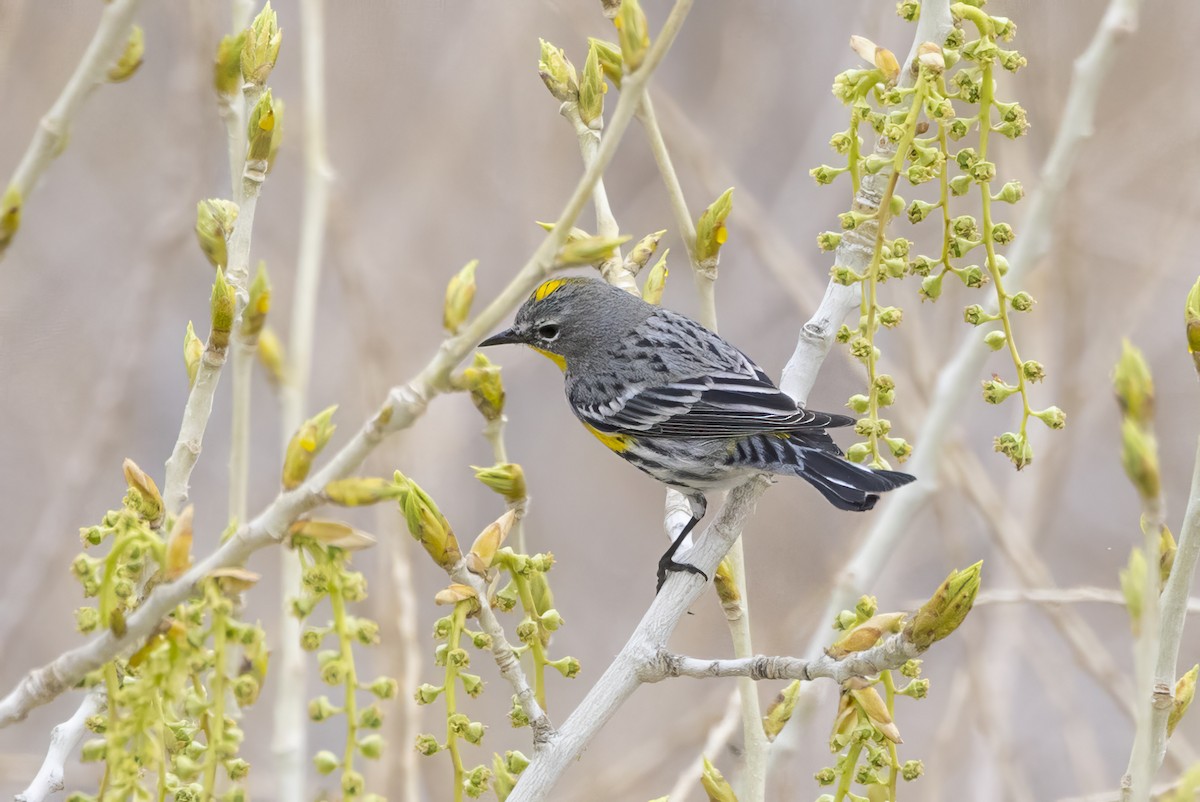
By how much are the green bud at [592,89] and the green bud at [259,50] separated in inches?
28.5

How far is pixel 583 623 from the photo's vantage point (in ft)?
20.2

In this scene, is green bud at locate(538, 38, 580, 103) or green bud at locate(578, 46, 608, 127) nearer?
green bud at locate(578, 46, 608, 127)

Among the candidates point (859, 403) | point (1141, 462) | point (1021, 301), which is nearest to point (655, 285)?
point (859, 403)

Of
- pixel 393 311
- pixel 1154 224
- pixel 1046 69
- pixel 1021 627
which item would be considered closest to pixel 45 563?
pixel 393 311

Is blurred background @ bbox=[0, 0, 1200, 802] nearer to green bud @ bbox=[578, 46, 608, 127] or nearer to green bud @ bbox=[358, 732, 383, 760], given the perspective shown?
green bud @ bbox=[578, 46, 608, 127]

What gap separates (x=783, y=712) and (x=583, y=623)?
382 cm

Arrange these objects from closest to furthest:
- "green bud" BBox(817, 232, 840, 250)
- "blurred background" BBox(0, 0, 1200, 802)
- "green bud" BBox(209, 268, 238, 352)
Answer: "green bud" BBox(209, 268, 238, 352) → "green bud" BBox(817, 232, 840, 250) → "blurred background" BBox(0, 0, 1200, 802)

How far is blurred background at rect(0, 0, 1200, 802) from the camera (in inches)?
172

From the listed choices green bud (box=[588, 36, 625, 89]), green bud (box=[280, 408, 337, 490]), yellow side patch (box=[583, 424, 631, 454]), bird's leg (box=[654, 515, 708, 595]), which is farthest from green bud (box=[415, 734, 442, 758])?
yellow side patch (box=[583, 424, 631, 454])

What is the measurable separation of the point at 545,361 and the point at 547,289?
82.0 inches

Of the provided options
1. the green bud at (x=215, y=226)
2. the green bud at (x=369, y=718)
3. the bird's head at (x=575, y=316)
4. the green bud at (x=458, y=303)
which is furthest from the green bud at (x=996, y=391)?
the bird's head at (x=575, y=316)

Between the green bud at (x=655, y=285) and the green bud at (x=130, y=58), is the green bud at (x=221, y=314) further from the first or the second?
the green bud at (x=655, y=285)

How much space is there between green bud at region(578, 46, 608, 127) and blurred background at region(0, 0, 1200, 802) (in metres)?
1.44

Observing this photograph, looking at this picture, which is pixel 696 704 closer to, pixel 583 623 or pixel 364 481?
pixel 583 623
